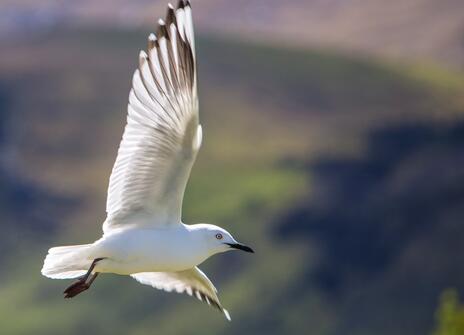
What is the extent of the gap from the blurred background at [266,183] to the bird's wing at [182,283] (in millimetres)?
70479

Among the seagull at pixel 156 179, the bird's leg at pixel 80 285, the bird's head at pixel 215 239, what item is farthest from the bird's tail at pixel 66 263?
the bird's head at pixel 215 239

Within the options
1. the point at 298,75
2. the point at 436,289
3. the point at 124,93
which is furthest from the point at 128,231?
the point at 298,75

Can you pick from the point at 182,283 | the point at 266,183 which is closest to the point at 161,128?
the point at 182,283

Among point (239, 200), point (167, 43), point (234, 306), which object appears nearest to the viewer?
point (167, 43)

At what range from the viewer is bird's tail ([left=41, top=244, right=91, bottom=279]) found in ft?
47.3

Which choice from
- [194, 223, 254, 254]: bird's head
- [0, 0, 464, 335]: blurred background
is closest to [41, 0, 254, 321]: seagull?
[194, 223, 254, 254]: bird's head

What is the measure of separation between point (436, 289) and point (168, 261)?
272 ft

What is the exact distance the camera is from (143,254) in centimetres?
1409

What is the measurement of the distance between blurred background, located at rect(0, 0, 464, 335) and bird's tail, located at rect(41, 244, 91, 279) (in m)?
71.9

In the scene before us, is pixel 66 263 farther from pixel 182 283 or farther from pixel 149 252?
pixel 182 283

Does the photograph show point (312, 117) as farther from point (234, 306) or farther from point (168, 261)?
point (168, 261)

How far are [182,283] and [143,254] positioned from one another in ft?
6.30

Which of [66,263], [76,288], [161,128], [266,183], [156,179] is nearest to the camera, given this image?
[161,128]

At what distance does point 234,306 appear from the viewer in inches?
3563
